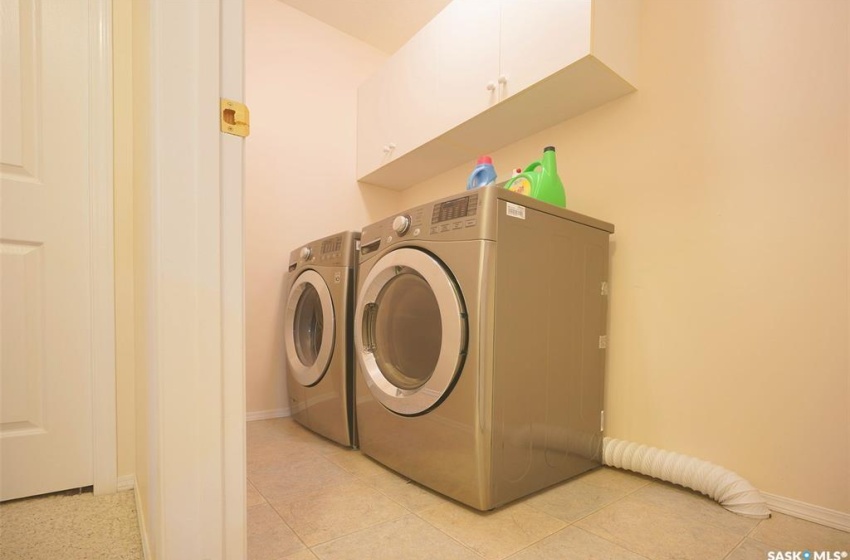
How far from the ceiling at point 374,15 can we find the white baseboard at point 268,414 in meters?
2.29

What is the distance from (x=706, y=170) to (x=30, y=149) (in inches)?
82.7

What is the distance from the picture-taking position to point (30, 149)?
1.12 m

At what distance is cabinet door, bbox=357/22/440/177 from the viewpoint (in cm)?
191

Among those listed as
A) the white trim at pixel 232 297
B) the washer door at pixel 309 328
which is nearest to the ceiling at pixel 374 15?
the washer door at pixel 309 328

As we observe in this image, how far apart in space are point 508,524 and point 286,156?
81.2 inches

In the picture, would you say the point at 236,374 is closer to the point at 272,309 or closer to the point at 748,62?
the point at 272,309

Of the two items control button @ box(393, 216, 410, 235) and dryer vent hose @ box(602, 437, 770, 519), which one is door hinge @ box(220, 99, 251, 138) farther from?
dryer vent hose @ box(602, 437, 770, 519)

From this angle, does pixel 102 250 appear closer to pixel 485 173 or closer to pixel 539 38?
pixel 485 173

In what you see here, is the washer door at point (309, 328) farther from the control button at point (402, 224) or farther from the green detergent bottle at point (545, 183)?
the green detergent bottle at point (545, 183)

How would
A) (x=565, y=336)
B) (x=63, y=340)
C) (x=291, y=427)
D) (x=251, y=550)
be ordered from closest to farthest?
(x=251, y=550) < (x=63, y=340) < (x=565, y=336) < (x=291, y=427)

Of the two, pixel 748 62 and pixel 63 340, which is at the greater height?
pixel 748 62

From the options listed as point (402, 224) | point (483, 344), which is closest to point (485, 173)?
point (402, 224)

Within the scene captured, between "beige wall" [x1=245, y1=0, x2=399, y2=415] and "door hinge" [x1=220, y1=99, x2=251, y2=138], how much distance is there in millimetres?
1407

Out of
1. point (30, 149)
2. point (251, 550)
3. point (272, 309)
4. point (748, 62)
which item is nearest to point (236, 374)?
point (251, 550)
